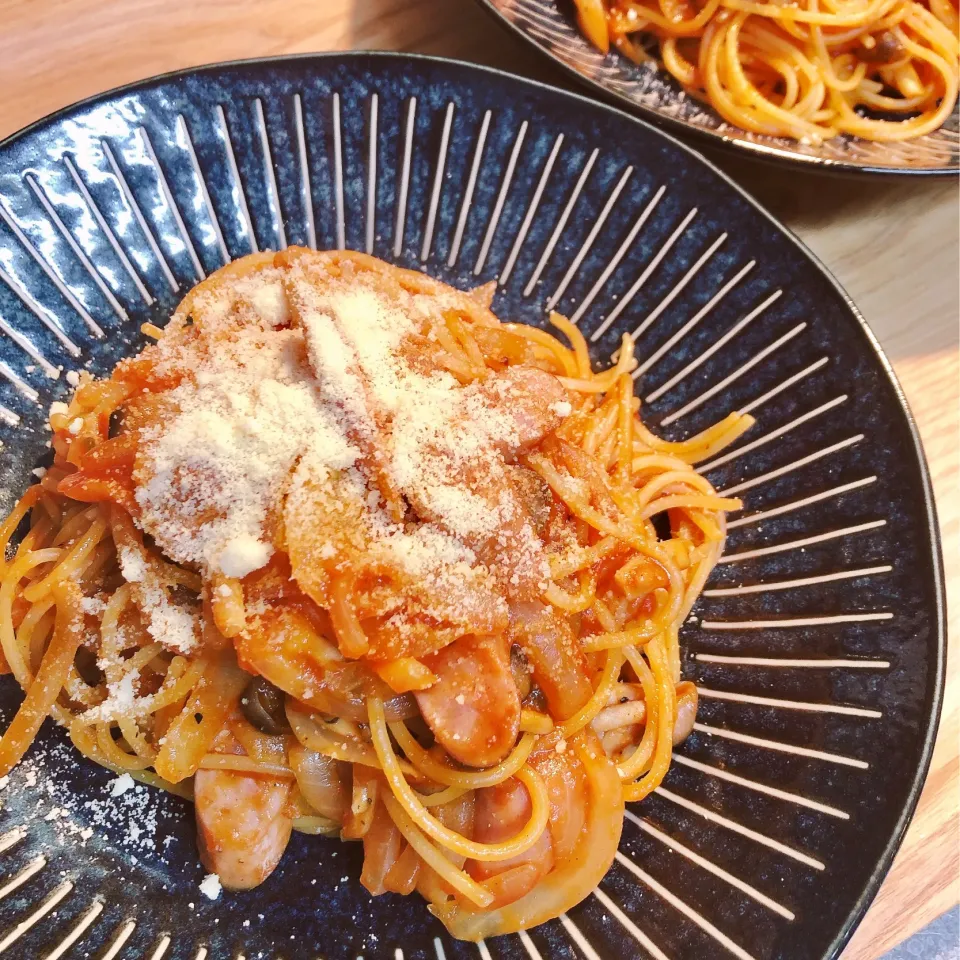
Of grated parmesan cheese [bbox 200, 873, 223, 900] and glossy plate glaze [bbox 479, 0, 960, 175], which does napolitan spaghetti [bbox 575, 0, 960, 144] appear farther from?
grated parmesan cheese [bbox 200, 873, 223, 900]

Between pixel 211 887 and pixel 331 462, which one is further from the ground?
pixel 331 462

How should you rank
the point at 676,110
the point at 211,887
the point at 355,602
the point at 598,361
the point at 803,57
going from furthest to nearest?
the point at 803,57 → the point at 676,110 → the point at 598,361 → the point at 211,887 → the point at 355,602

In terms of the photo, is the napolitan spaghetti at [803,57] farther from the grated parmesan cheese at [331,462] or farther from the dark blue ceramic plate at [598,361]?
the grated parmesan cheese at [331,462]

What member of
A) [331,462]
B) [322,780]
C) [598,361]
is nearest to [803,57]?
[598,361]

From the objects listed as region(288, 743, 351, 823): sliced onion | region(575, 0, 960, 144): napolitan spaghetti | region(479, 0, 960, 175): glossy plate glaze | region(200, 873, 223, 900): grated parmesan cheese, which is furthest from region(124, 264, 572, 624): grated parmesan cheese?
region(575, 0, 960, 144): napolitan spaghetti

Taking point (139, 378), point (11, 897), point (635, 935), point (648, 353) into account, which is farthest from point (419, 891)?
point (648, 353)

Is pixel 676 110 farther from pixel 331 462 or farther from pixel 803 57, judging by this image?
pixel 331 462
